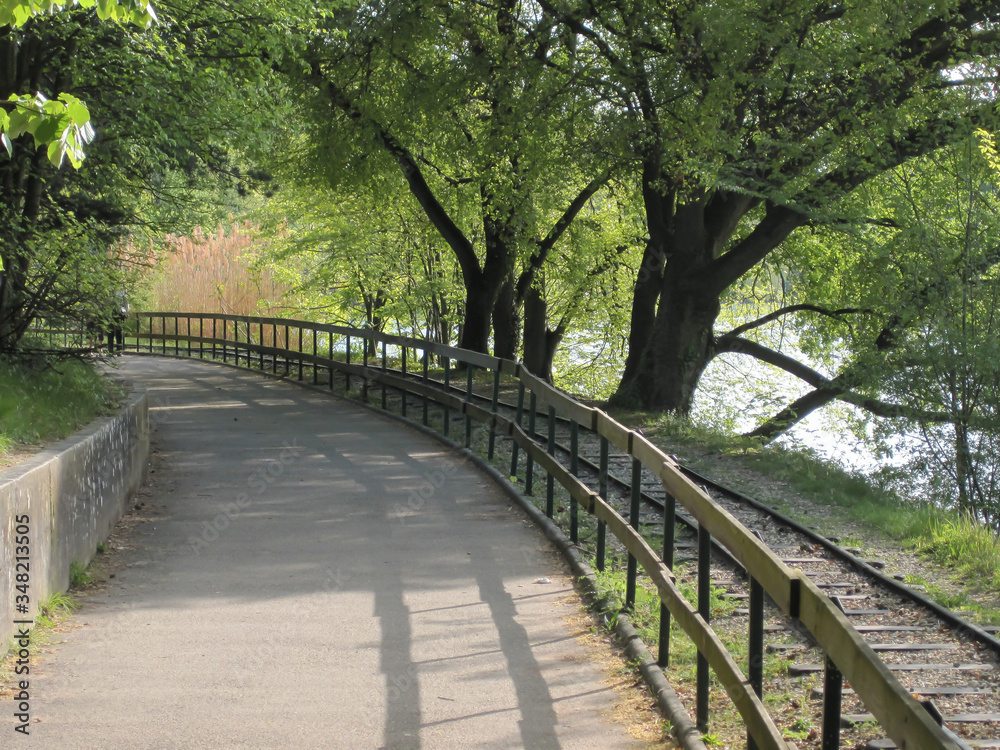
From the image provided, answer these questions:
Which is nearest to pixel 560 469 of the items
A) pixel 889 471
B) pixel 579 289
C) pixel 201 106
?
pixel 889 471

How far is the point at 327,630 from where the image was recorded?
5.64m

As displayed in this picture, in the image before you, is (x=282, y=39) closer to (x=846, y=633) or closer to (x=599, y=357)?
(x=846, y=633)

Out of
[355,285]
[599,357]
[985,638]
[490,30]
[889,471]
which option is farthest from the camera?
[599,357]

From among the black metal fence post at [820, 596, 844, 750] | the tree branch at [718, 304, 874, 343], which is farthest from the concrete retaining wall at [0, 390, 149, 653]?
the tree branch at [718, 304, 874, 343]

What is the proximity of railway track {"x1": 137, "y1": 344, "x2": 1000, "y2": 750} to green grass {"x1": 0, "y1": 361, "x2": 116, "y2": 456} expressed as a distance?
383 cm

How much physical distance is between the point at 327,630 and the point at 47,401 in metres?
3.79

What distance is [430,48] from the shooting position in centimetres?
1702

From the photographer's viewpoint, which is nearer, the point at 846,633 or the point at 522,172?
the point at 846,633

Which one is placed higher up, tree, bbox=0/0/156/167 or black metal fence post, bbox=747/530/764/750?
tree, bbox=0/0/156/167

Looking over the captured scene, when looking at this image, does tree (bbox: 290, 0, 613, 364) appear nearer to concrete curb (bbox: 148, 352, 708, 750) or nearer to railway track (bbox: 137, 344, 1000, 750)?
concrete curb (bbox: 148, 352, 708, 750)

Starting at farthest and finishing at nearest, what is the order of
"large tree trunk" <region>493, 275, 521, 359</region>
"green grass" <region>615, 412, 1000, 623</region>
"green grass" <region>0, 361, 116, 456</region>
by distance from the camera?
"large tree trunk" <region>493, 275, 521, 359</region> → "green grass" <region>615, 412, 1000, 623</region> → "green grass" <region>0, 361, 116, 456</region>

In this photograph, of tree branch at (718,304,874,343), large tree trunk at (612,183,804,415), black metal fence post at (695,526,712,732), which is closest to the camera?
black metal fence post at (695,526,712,732)

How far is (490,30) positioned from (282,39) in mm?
3827

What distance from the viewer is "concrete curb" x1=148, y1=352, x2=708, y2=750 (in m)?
4.18
